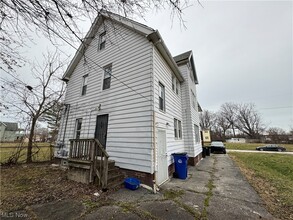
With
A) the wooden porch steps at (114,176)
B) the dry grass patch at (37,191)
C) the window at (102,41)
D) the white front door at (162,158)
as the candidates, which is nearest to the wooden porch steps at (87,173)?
the wooden porch steps at (114,176)

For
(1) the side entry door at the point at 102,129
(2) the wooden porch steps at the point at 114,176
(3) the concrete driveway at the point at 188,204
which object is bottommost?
(3) the concrete driveway at the point at 188,204

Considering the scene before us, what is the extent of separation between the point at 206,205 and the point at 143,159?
2.45 meters

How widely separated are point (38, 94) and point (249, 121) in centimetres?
6479

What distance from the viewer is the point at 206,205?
368 cm

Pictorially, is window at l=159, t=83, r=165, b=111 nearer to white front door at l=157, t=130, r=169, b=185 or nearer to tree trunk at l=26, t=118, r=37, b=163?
white front door at l=157, t=130, r=169, b=185

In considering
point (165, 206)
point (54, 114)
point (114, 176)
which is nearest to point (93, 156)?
point (114, 176)

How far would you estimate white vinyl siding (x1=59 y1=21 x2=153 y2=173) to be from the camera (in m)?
5.37

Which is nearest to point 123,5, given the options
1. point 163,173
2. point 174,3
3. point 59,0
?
point 174,3

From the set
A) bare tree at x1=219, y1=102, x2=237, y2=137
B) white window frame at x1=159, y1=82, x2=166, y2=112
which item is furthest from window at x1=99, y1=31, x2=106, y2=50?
bare tree at x1=219, y1=102, x2=237, y2=137

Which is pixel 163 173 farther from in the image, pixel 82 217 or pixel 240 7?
pixel 240 7

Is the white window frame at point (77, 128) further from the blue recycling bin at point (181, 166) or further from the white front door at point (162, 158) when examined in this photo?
the blue recycling bin at point (181, 166)

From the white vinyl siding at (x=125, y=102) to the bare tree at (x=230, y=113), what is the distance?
58.9 metres

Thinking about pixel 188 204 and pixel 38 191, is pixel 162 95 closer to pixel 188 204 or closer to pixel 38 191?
pixel 188 204

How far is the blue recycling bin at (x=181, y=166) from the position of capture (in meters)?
6.37
